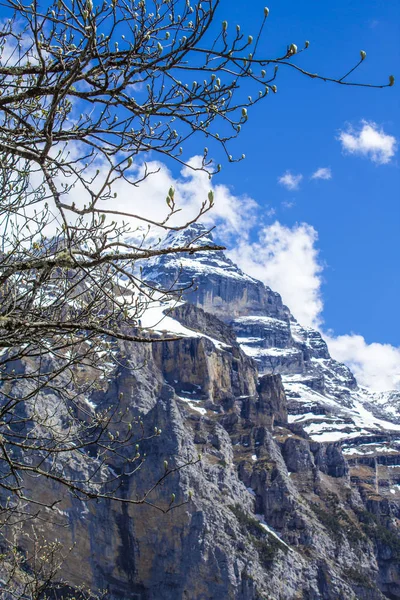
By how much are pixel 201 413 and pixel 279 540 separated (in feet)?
118

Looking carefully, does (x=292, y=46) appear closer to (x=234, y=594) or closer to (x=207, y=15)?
(x=207, y=15)

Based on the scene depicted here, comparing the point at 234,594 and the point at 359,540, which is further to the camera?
the point at 359,540

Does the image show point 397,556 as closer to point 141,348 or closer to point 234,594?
point 234,594

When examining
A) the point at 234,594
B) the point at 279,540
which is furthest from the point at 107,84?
the point at 279,540

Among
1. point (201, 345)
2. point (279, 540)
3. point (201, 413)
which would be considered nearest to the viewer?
point (279, 540)

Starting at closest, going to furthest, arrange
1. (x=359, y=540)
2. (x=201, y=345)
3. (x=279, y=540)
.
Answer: (x=279, y=540) < (x=359, y=540) < (x=201, y=345)

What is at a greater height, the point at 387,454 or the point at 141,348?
the point at 141,348

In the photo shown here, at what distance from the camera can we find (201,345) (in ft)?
428

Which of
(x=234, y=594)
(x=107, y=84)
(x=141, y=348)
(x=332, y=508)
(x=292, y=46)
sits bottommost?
(x=234, y=594)

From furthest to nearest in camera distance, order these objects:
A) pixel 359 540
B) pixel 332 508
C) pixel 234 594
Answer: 1. pixel 332 508
2. pixel 359 540
3. pixel 234 594

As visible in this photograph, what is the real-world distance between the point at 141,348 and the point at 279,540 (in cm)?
4449

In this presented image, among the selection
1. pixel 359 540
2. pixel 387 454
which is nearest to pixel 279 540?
pixel 359 540

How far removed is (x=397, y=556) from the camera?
309 feet

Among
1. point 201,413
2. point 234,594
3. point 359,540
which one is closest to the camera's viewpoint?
point 234,594
